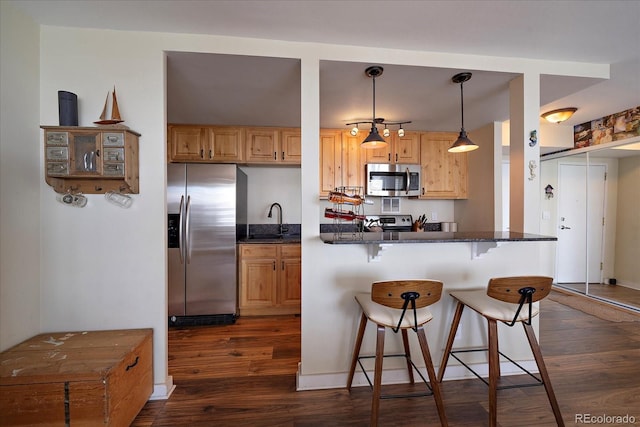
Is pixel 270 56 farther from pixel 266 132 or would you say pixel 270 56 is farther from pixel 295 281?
pixel 295 281

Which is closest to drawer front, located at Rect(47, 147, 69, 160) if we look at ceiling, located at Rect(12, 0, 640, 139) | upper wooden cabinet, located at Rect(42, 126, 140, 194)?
upper wooden cabinet, located at Rect(42, 126, 140, 194)

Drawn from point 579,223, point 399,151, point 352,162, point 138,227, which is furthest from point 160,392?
point 579,223

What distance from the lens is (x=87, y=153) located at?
1.60m

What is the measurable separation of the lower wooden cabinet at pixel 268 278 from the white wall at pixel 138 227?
4.10ft

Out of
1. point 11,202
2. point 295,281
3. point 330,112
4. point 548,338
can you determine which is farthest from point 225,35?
point 548,338

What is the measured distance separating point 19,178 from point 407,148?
361cm

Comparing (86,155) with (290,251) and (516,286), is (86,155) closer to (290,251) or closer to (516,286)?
(290,251)

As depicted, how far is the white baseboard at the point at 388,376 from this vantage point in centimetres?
179

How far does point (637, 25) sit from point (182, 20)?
2870 millimetres

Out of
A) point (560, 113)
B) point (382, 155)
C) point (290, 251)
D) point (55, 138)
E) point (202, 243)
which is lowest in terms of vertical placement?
point (290, 251)

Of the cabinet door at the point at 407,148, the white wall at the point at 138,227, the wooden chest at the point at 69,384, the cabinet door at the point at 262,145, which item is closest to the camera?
the wooden chest at the point at 69,384

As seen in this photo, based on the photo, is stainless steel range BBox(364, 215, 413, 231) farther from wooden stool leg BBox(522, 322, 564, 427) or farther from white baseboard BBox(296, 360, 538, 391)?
wooden stool leg BBox(522, 322, 564, 427)

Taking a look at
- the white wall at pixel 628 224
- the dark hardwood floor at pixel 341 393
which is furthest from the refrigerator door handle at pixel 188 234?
the white wall at pixel 628 224

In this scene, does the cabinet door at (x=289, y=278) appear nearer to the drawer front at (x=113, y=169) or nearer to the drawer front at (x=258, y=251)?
the drawer front at (x=258, y=251)
